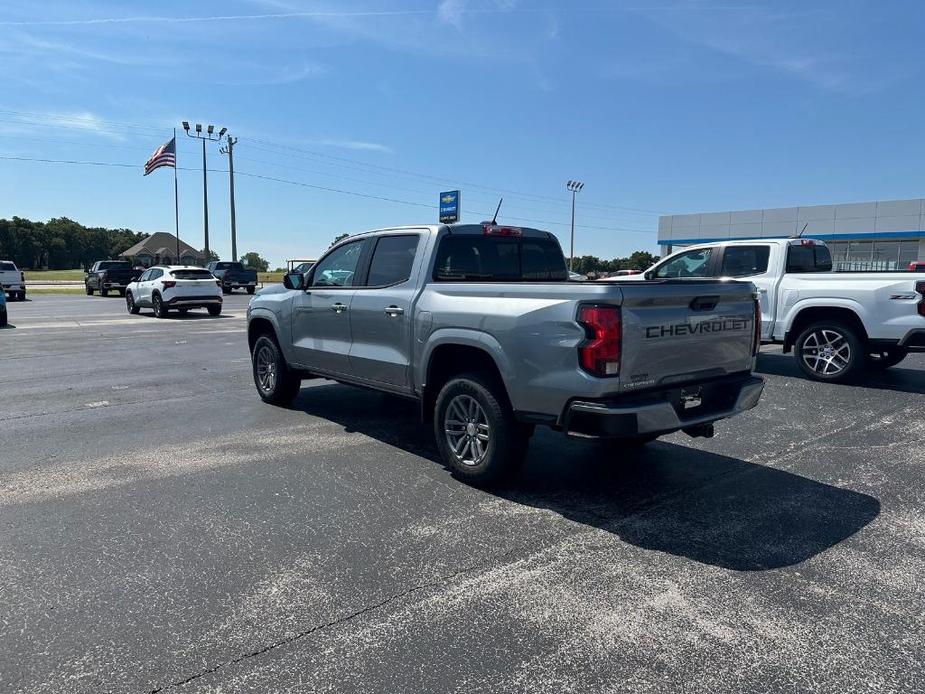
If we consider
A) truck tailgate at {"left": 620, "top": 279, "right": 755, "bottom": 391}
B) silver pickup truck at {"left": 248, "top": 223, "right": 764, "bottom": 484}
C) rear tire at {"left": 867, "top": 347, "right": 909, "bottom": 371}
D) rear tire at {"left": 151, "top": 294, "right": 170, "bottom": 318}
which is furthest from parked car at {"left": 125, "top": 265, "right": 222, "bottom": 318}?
truck tailgate at {"left": 620, "top": 279, "right": 755, "bottom": 391}

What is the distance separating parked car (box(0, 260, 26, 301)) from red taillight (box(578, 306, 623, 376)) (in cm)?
3376

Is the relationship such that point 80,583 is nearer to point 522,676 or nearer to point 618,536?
point 522,676

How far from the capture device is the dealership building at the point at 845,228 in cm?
3934

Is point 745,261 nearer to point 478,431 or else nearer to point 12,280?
point 478,431

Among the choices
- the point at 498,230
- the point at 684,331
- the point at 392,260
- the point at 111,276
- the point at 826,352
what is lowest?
the point at 826,352

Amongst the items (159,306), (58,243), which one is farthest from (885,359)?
(58,243)

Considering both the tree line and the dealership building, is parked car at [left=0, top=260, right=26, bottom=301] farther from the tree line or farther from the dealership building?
the tree line

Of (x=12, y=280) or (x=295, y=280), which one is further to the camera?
(x=12, y=280)

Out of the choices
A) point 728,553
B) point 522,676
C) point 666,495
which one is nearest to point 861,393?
point 666,495

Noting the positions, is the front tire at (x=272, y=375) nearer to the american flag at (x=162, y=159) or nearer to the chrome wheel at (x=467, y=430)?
the chrome wheel at (x=467, y=430)

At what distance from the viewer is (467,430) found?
4.98m

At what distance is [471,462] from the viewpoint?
16.2 feet

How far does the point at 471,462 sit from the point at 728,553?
1838mm

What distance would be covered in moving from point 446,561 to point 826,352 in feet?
24.7
